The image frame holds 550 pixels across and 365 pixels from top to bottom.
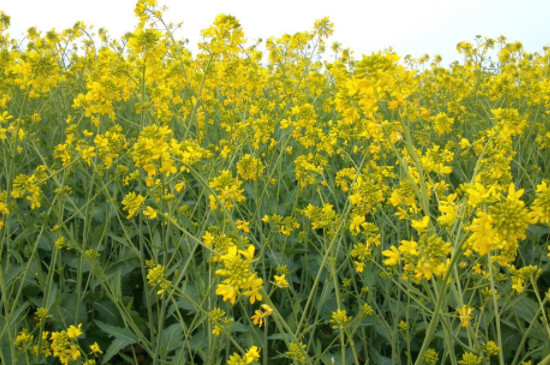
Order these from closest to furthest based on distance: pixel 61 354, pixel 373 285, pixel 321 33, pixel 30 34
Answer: pixel 61 354, pixel 373 285, pixel 321 33, pixel 30 34

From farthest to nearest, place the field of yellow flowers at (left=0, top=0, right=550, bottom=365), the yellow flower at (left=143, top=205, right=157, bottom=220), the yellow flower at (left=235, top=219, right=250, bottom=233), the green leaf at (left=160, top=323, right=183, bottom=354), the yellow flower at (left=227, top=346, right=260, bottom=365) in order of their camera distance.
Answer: the green leaf at (left=160, top=323, right=183, bottom=354)
the yellow flower at (left=235, top=219, right=250, bottom=233)
the yellow flower at (left=143, top=205, right=157, bottom=220)
the field of yellow flowers at (left=0, top=0, right=550, bottom=365)
the yellow flower at (left=227, top=346, right=260, bottom=365)

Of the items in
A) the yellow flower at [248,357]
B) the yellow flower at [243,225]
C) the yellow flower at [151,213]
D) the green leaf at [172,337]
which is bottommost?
the green leaf at [172,337]

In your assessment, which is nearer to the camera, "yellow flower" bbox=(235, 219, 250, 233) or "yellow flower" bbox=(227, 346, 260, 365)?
"yellow flower" bbox=(227, 346, 260, 365)

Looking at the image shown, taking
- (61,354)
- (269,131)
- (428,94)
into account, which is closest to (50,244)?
(61,354)

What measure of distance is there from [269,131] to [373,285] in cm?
129

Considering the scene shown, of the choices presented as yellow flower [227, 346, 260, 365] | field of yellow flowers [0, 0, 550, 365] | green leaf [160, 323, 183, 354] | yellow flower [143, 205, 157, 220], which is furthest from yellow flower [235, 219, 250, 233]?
yellow flower [227, 346, 260, 365]

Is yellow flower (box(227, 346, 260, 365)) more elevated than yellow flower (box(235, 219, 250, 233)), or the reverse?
yellow flower (box(235, 219, 250, 233))

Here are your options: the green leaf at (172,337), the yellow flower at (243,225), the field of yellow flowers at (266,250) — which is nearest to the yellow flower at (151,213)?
the field of yellow flowers at (266,250)

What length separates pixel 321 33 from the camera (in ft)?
12.6

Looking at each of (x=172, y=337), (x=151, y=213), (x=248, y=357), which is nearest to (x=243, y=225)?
(x=151, y=213)

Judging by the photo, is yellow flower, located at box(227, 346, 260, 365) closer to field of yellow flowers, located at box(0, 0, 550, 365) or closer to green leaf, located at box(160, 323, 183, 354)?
field of yellow flowers, located at box(0, 0, 550, 365)

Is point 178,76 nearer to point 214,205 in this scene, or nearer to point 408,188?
point 214,205

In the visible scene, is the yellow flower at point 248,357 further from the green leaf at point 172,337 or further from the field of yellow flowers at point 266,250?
the green leaf at point 172,337

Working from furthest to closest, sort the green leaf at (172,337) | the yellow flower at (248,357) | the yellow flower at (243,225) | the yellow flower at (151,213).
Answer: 1. the green leaf at (172,337)
2. the yellow flower at (243,225)
3. the yellow flower at (151,213)
4. the yellow flower at (248,357)
